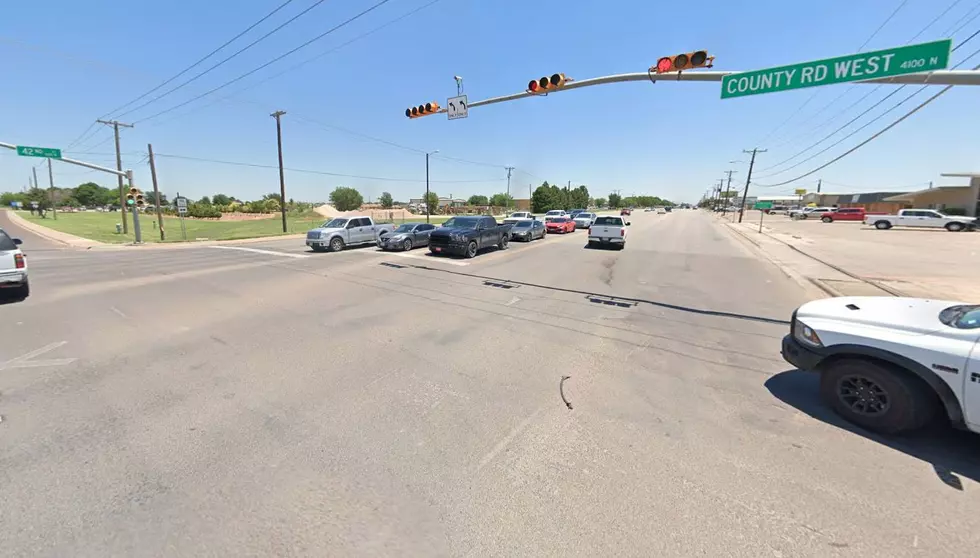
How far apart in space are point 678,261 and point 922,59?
9.88 m

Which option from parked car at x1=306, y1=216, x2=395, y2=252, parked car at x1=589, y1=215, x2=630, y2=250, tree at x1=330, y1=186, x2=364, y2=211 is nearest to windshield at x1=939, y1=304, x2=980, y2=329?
parked car at x1=589, y1=215, x2=630, y2=250

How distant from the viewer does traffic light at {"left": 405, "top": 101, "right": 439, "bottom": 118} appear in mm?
11068

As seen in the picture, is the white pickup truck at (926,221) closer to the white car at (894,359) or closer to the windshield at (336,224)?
the white car at (894,359)

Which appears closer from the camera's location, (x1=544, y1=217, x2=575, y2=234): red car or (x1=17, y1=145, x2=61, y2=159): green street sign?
(x1=17, y1=145, x2=61, y2=159): green street sign

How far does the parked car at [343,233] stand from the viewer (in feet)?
58.6

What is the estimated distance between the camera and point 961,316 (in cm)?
334

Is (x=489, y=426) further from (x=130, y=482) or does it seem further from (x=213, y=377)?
(x=213, y=377)

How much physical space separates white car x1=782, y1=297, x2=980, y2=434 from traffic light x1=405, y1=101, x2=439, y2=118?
10.1 meters

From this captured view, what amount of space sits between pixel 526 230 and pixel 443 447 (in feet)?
63.2

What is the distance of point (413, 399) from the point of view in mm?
3986

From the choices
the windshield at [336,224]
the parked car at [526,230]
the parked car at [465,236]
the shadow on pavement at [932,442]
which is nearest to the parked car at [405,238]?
the windshield at [336,224]

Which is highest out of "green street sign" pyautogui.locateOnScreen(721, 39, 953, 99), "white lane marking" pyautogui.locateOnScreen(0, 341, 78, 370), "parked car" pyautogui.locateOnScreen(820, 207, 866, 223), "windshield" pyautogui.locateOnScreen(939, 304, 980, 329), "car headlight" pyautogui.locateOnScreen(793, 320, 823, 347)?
"green street sign" pyautogui.locateOnScreen(721, 39, 953, 99)

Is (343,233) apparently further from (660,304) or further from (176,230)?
(176,230)

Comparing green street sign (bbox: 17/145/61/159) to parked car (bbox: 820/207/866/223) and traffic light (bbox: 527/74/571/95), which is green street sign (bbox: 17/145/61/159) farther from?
parked car (bbox: 820/207/866/223)
